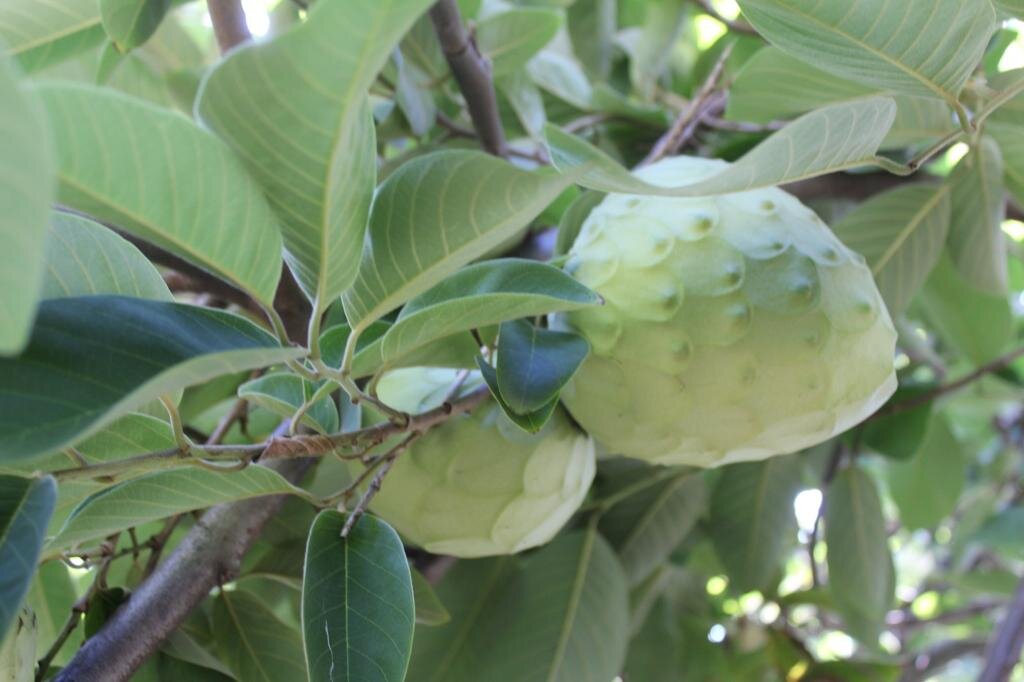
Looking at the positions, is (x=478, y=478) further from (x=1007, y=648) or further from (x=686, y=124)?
(x=1007, y=648)

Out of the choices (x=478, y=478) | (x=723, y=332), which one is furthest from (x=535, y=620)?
(x=723, y=332)

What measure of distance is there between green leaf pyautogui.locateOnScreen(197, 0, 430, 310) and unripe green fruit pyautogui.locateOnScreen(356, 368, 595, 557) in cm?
25

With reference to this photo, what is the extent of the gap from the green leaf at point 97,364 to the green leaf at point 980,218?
0.74 meters

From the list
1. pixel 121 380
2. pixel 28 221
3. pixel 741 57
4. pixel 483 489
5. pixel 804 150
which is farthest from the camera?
pixel 741 57

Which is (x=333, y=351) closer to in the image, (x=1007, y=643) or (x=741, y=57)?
(x=741, y=57)

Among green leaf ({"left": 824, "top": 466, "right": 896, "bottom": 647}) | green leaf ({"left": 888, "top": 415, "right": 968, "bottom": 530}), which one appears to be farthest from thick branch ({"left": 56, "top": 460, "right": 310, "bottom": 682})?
green leaf ({"left": 888, "top": 415, "right": 968, "bottom": 530})

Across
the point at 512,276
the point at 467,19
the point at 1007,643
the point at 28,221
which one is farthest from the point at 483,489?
the point at 1007,643

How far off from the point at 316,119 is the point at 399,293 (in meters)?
0.13

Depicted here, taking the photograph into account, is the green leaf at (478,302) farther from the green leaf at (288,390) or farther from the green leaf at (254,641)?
the green leaf at (254,641)

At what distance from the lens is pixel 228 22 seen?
745 millimetres

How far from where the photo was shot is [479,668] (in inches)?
37.7

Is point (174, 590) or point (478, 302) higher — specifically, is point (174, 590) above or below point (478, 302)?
below

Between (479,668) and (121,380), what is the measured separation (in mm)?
651

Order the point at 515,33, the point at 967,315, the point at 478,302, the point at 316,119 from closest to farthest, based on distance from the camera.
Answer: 1. the point at 316,119
2. the point at 478,302
3. the point at 515,33
4. the point at 967,315
